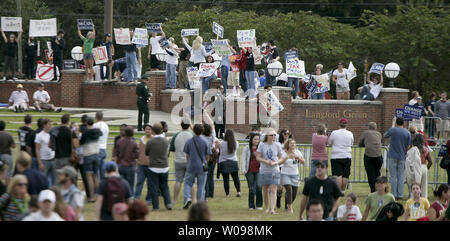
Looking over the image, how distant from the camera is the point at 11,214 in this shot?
11523mm

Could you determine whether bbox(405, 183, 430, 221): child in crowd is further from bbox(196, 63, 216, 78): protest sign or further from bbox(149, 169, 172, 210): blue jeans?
bbox(196, 63, 216, 78): protest sign

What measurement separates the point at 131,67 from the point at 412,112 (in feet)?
40.6

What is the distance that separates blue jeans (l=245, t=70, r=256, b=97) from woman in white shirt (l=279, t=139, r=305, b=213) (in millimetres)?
10223

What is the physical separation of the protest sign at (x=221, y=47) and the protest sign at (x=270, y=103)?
1.80 m

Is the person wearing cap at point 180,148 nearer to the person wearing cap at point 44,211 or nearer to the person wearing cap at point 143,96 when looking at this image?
the person wearing cap at point 44,211

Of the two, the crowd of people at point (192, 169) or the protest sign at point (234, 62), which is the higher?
the protest sign at point (234, 62)

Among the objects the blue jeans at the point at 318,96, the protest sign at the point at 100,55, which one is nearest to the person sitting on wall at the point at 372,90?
the blue jeans at the point at 318,96

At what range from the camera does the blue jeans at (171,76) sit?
29047mm

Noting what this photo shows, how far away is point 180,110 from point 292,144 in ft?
43.7

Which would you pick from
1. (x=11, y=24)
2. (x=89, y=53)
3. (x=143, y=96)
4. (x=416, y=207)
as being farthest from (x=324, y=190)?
(x=11, y=24)

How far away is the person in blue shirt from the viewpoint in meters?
18.0

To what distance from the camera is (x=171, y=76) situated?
29359 millimetres

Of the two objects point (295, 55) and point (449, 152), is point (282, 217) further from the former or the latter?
point (295, 55)
